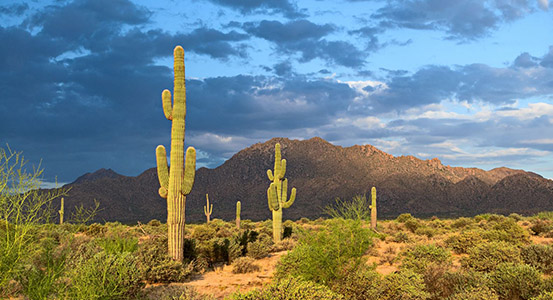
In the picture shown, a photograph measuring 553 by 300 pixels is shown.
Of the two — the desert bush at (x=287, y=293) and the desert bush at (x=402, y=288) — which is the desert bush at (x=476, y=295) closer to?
the desert bush at (x=402, y=288)

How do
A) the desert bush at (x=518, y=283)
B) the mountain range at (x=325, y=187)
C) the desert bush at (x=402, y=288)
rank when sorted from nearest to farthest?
1. the desert bush at (x=402, y=288)
2. the desert bush at (x=518, y=283)
3. the mountain range at (x=325, y=187)

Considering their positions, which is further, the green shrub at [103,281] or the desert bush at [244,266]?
the desert bush at [244,266]

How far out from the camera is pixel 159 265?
12.0 m

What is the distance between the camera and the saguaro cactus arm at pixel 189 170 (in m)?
13.9

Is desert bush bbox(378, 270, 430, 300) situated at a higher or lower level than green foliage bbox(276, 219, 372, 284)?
lower

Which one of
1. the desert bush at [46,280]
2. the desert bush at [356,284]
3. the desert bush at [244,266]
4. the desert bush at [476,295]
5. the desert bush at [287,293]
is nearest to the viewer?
the desert bush at [287,293]

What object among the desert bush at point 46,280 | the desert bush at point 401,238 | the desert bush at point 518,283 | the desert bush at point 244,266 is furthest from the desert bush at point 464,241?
the desert bush at point 46,280

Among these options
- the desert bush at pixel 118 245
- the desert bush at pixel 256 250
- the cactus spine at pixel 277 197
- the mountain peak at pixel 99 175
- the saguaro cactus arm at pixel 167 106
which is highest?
the mountain peak at pixel 99 175

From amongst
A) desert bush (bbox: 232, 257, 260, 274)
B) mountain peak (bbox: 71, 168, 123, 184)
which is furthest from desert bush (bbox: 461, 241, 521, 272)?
mountain peak (bbox: 71, 168, 123, 184)

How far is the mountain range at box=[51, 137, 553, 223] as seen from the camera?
80.3 m

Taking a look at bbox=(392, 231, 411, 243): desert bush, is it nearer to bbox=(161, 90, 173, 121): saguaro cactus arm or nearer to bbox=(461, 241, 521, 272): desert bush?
bbox=(461, 241, 521, 272): desert bush

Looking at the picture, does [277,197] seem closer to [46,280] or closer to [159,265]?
[159,265]

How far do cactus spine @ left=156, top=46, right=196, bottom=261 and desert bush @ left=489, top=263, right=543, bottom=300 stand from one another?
9.26m

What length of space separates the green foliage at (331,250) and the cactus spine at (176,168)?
505 centimetres
